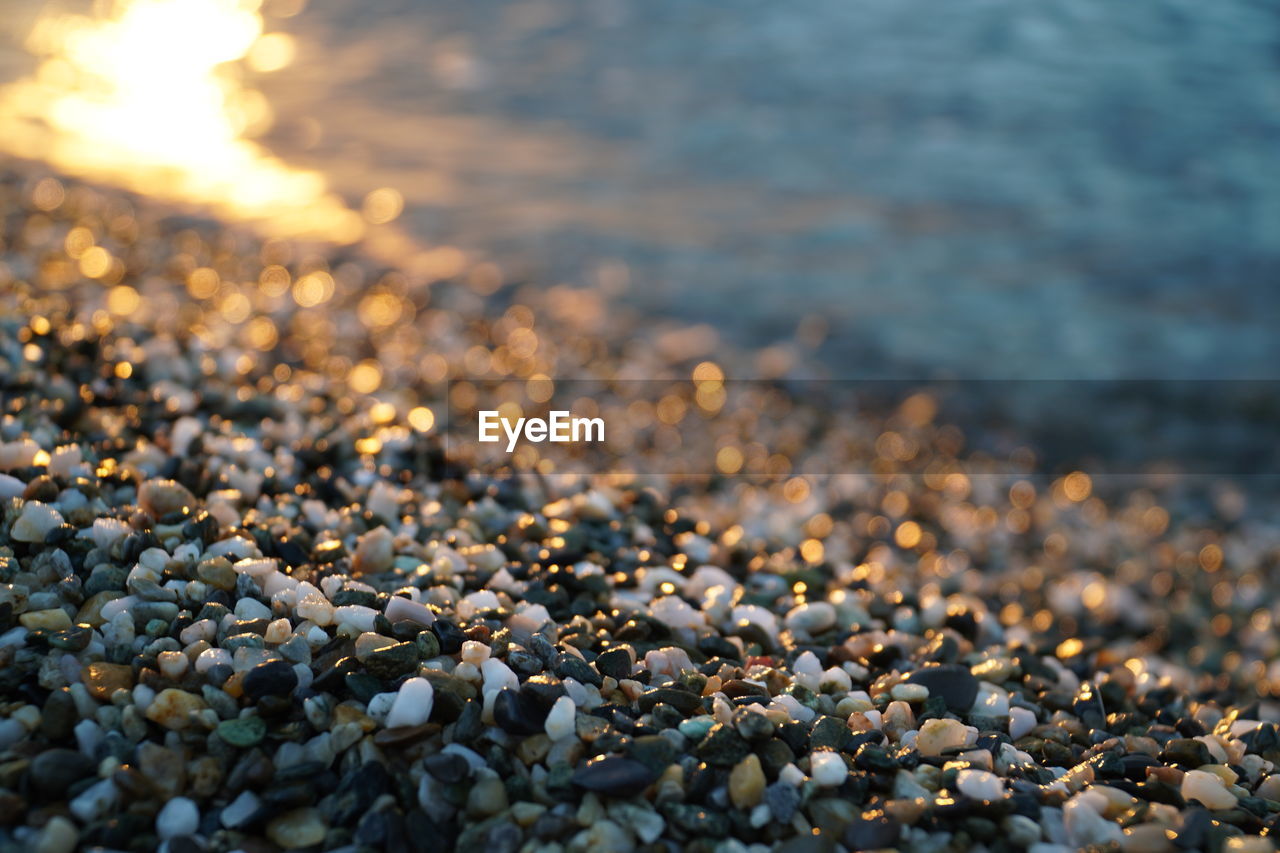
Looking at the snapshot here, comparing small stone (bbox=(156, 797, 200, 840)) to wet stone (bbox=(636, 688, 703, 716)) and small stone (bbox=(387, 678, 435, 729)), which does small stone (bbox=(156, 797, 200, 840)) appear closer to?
small stone (bbox=(387, 678, 435, 729))

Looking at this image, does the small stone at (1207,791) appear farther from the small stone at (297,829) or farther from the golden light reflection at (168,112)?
the golden light reflection at (168,112)

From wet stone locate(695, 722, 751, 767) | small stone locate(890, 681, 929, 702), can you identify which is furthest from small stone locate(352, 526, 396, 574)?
small stone locate(890, 681, 929, 702)

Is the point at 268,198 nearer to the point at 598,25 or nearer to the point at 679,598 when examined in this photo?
the point at 598,25

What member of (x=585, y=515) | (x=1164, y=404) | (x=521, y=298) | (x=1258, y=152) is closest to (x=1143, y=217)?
(x=1258, y=152)

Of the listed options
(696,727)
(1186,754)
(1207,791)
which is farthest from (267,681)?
(1186,754)

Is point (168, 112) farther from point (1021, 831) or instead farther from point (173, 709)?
point (1021, 831)
